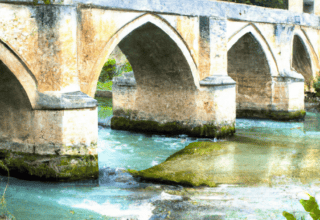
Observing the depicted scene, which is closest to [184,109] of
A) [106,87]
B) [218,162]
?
[218,162]

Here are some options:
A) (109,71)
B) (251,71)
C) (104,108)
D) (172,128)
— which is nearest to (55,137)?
(172,128)

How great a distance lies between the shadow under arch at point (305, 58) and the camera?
1412 cm

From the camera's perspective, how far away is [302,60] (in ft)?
48.6

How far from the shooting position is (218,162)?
736 cm

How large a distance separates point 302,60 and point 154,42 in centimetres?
807

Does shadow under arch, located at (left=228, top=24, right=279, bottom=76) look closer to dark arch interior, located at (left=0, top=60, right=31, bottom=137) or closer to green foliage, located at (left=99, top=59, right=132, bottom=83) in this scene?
dark arch interior, located at (left=0, top=60, right=31, bottom=137)

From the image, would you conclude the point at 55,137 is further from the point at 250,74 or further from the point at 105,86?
the point at 105,86

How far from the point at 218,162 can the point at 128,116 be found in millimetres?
3877

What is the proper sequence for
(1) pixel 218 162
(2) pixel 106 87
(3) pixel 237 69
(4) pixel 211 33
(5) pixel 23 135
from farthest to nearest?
(2) pixel 106 87, (3) pixel 237 69, (4) pixel 211 33, (1) pixel 218 162, (5) pixel 23 135

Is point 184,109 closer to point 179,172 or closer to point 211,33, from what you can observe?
point 211,33

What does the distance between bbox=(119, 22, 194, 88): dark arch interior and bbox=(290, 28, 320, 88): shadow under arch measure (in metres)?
6.34

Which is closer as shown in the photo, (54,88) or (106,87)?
(54,88)

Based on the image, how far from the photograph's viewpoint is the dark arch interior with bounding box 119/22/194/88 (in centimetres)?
862

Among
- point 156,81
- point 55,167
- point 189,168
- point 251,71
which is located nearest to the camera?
point 55,167
